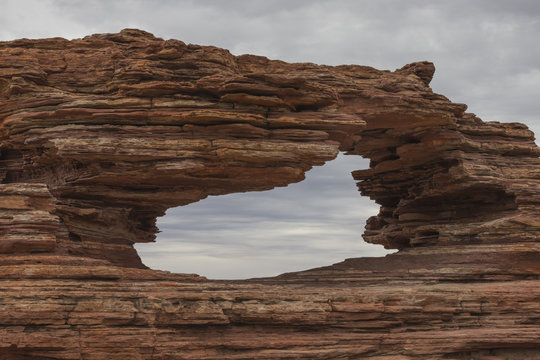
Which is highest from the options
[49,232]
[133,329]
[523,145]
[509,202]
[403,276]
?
[523,145]

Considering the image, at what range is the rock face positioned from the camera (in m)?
22.0

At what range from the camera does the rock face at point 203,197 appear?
21984mm

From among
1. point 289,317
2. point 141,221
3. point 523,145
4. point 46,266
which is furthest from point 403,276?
point 46,266

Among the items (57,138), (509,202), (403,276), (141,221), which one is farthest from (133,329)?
(509,202)

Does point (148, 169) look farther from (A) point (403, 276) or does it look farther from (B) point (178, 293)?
(A) point (403, 276)

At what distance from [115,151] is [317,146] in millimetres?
8722

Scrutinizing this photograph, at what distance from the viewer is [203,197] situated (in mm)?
28047

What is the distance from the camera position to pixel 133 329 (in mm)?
21547

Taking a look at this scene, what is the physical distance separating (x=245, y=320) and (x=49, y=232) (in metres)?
8.57

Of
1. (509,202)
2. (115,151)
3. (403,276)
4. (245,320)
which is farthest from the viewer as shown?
(509,202)

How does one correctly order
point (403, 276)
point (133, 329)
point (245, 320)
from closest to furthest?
point (133, 329) → point (245, 320) → point (403, 276)

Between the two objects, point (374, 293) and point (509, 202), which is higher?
point (509, 202)

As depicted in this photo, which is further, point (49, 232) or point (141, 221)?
point (141, 221)

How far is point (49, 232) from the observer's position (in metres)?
23.1
